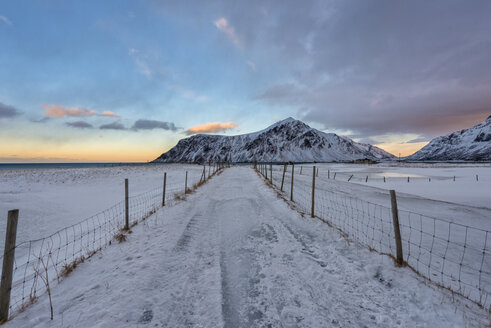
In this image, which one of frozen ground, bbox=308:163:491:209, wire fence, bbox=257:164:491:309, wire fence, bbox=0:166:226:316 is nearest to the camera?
wire fence, bbox=0:166:226:316

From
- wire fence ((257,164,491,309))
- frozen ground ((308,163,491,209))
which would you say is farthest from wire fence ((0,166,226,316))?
frozen ground ((308,163,491,209))

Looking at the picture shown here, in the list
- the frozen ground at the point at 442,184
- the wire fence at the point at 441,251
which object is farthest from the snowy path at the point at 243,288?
the frozen ground at the point at 442,184

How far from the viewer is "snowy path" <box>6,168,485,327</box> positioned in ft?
10.3

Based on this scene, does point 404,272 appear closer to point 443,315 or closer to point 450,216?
point 443,315

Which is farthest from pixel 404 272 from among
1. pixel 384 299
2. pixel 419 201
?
pixel 419 201

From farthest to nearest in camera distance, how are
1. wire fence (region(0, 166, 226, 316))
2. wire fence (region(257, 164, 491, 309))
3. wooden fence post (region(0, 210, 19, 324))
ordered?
wire fence (region(257, 164, 491, 309)), wire fence (region(0, 166, 226, 316)), wooden fence post (region(0, 210, 19, 324))

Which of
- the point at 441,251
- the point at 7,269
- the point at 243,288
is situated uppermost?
the point at 7,269

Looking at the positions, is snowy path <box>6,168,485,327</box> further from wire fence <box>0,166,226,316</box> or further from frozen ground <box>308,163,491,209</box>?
frozen ground <box>308,163,491,209</box>

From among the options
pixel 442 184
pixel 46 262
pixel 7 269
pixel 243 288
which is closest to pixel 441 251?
pixel 243 288

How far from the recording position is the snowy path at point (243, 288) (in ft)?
10.3

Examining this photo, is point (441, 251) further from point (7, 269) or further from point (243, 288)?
point (7, 269)

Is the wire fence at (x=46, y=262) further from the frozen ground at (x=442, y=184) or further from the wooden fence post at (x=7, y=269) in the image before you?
the frozen ground at (x=442, y=184)

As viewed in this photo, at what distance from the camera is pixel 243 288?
3926 millimetres

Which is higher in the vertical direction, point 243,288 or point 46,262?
point 243,288
